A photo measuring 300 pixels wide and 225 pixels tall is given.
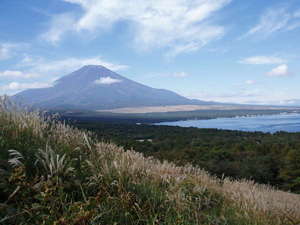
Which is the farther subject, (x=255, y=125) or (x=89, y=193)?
(x=255, y=125)

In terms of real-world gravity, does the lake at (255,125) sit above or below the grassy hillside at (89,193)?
below

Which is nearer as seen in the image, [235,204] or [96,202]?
[96,202]

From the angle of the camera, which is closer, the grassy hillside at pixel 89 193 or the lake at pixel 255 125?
the grassy hillside at pixel 89 193

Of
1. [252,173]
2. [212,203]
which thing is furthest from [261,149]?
[212,203]

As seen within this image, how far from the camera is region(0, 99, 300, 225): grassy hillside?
2178mm

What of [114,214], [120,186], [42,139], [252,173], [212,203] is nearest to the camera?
[114,214]

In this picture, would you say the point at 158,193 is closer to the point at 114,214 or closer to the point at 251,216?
the point at 114,214

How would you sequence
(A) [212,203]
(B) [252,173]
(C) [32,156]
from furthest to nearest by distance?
1. (B) [252,173]
2. (A) [212,203]
3. (C) [32,156]

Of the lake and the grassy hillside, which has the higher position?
the grassy hillside

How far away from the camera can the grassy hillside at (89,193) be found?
2178 millimetres

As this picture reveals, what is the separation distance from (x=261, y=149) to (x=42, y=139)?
143 feet

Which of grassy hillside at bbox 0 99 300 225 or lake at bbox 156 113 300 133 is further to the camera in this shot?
lake at bbox 156 113 300 133

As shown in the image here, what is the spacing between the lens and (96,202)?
2.34 m

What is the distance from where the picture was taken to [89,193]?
2723 mm
